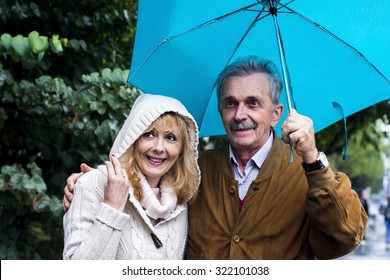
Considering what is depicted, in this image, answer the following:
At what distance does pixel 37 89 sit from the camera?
5273 millimetres

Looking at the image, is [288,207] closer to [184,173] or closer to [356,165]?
[184,173]

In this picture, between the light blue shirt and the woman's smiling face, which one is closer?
the woman's smiling face

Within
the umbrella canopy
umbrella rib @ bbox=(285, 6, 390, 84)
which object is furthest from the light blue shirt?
umbrella rib @ bbox=(285, 6, 390, 84)

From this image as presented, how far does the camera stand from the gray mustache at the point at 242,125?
370 cm

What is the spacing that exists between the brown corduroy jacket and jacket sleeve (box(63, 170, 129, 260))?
607mm

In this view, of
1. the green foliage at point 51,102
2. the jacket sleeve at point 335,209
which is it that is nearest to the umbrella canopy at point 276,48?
the jacket sleeve at point 335,209

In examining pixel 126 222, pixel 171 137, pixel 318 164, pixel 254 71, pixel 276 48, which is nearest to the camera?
pixel 318 164

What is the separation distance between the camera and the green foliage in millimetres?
4957

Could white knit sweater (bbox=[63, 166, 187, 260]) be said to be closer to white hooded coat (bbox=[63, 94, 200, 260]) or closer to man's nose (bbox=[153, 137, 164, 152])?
white hooded coat (bbox=[63, 94, 200, 260])

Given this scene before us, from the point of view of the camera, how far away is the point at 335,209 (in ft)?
10.6

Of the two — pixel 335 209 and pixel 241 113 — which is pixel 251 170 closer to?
pixel 241 113

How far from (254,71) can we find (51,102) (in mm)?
2092

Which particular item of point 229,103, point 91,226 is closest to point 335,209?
point 229,103
